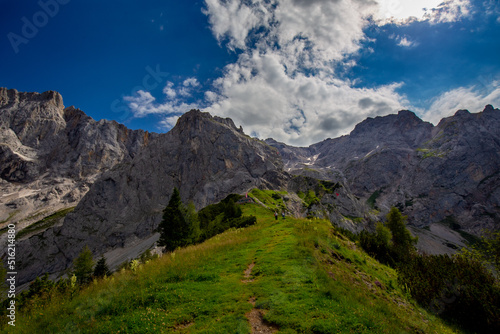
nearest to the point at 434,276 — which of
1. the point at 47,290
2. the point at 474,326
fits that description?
the point at 474,326

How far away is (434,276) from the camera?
55.3 ft

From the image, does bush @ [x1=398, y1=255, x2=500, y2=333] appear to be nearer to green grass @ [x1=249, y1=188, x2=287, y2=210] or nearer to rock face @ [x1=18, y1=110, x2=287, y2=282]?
green grass @ [x1=249, y1=188, x2=287, y2=210]

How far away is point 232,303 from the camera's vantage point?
9812 mm

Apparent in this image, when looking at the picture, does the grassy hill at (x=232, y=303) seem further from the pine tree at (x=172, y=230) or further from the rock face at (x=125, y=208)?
the rock face at (x=125, y=208)

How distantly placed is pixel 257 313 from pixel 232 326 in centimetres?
162

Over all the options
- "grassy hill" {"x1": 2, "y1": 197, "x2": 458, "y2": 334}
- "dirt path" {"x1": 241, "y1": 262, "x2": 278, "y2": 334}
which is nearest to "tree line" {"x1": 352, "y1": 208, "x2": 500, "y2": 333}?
"grassy hill" {"x1": 2, "y1": 197, "x2": 458, "y2": 334}

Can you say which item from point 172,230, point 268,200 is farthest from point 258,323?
point 268,200

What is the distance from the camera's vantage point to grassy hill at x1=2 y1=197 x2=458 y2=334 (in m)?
8.17

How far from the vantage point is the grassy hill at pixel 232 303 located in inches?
322

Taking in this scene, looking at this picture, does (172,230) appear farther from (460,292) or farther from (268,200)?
(268,200)

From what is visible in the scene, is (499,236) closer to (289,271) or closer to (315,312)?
(289,271)

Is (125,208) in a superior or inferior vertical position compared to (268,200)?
superior

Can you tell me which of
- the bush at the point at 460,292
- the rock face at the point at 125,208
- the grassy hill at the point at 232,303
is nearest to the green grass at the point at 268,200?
the rock face at the point at 125,208

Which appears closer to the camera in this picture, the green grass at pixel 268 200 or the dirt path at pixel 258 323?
the dirt path at pixel 258 323
